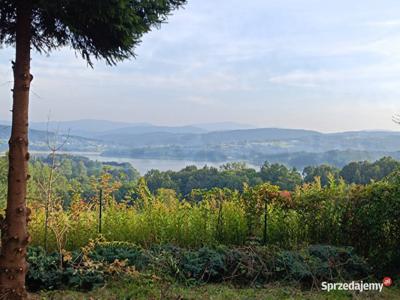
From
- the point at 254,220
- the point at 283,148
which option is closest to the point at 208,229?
the point at 254,220

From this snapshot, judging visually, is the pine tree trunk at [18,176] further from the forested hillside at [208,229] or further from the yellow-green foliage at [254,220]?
the yellow-green foliage at [254,220]

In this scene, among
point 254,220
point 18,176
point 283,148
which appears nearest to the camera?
point 18,176

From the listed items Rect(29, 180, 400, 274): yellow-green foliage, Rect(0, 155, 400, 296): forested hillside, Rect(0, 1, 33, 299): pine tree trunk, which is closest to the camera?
Rect(0, 1, 33, 299): pine tree trunk

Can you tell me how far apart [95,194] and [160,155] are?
95.7ft

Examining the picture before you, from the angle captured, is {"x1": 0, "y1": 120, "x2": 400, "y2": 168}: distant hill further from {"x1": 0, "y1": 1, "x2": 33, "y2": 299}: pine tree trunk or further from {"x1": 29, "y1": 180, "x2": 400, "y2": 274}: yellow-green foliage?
{"x1": 0, "y1": 1, "x2": 33, "y2": 299}: pine tree trunk

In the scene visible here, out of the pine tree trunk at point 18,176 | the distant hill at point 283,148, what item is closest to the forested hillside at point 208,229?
the pine tree trunk at point 18,176

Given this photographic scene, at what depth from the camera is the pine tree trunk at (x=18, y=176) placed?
3.19 metres

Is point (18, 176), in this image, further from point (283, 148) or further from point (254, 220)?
point (283, 148)

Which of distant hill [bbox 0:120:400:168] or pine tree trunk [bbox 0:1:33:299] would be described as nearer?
pine tree trunk [bbox 0:1:33:299]

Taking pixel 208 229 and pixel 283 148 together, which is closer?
pixel 208 229

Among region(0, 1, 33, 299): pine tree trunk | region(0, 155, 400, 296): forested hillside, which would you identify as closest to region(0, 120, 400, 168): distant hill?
region(0, 155, 400, 296): forested hillside

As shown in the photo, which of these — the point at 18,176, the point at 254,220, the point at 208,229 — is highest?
the point at 18,176

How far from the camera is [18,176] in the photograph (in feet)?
10.6

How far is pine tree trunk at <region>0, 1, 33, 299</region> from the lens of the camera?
3.19 metres
